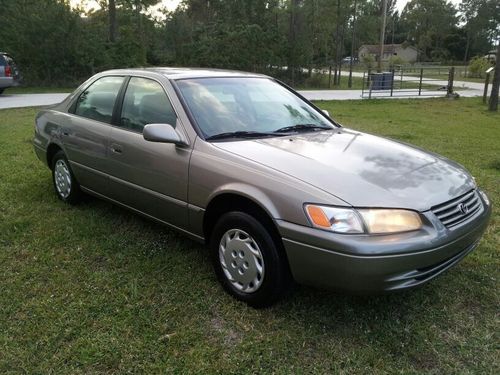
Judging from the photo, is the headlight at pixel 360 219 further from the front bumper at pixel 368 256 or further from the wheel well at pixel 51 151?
the wheel well at pixel 51 151

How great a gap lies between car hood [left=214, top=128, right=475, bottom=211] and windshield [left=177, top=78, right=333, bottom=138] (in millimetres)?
224

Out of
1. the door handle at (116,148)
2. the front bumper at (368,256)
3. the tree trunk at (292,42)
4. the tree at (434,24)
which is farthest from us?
the tree at (434,24)

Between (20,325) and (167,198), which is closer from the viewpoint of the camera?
(20,325)

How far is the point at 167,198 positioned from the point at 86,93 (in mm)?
1855

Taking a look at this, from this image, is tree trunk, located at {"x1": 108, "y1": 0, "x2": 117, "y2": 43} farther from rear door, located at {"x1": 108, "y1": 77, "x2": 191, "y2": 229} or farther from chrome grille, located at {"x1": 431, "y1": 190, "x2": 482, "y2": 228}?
chrome grille, located at {"x1": 431, "y1": 190, "x2": 482, "y2": 228}

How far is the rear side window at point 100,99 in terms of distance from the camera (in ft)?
14.0

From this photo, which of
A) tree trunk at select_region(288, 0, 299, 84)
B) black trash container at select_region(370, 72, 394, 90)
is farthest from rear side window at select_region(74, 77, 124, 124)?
tree trunk at select_region(288, 0, 299, 84)

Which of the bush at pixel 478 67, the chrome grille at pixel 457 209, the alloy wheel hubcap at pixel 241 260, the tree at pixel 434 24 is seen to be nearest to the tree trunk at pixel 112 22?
the alloy wheel hubcap at pixel 241 260

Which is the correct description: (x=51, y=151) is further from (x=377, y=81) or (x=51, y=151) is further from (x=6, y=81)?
(x=377, y=81)

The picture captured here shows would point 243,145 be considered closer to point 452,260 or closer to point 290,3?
point 452,260

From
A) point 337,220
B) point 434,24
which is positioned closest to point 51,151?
point 337,220

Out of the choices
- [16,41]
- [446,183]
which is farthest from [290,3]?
[446,183]

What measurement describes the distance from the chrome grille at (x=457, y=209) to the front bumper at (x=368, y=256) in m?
0.06

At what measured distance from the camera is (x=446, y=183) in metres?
3.05
